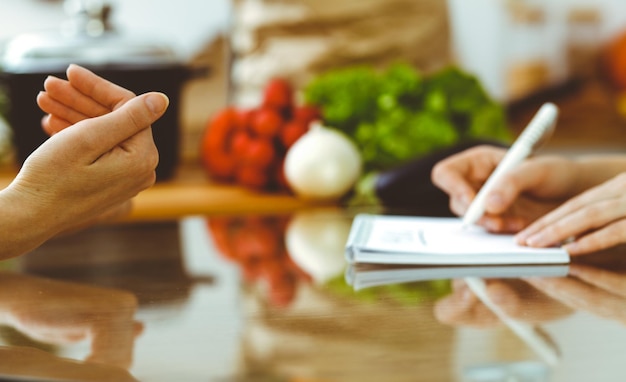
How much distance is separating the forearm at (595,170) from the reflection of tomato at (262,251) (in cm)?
39

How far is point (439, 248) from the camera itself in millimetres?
899

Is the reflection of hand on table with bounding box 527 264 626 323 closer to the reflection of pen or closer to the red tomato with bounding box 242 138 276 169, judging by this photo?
the reflection of pen

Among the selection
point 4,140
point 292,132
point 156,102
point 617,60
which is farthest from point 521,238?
point 617,60

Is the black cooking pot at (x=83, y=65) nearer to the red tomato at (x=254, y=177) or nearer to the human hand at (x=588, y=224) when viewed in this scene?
the red tomato at (x=254, y=177)

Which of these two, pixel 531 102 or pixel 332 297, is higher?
pixel 531 102

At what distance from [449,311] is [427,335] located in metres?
0.08

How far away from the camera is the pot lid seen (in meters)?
1.78

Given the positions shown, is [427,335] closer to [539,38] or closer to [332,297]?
[332,297]

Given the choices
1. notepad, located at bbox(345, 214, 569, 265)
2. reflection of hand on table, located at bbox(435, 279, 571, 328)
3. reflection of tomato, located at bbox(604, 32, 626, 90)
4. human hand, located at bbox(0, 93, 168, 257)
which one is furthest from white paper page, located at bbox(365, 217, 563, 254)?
reflection of tomato, located at bbox(604, 32, 626, 90)

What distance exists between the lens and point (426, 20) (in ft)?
7.25

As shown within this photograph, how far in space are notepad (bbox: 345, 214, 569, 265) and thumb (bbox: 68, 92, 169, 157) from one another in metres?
0.27

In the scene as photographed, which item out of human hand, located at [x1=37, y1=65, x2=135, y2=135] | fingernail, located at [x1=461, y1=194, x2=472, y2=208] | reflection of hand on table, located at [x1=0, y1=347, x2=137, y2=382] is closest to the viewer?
reflection of hand on table, located at [x1=0, y1=347, x2=137, y2=382]

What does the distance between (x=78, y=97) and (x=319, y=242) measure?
0.40 m

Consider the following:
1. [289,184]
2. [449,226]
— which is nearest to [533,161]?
[449,226]
